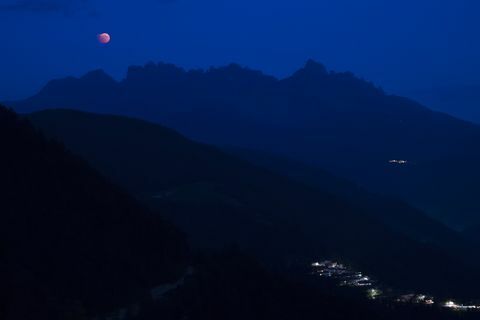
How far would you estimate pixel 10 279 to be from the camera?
136 ft

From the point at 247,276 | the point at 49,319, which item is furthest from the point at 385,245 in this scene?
the point at 49,319

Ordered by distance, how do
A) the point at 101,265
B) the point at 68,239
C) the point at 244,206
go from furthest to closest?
the point at 244,206 → the point at 68,239 → the point at 101,265

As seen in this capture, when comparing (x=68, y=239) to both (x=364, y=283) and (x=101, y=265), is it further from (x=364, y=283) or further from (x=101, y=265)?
(x=364, y=283)

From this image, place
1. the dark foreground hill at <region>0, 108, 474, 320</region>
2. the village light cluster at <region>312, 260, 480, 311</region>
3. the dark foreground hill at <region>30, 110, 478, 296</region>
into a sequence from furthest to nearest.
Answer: the dark foreground hill at <region>30, 110, 478, 296</region>
the village light cluster at <region>312, 260, 480, 311</region>
the dark foreground hill at <region>0, 108, 474, 320</region>

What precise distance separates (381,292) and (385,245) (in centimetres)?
3642

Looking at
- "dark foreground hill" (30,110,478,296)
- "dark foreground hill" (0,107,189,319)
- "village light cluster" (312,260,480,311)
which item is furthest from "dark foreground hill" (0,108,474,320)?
"village light cluster" (312,260,480,311)

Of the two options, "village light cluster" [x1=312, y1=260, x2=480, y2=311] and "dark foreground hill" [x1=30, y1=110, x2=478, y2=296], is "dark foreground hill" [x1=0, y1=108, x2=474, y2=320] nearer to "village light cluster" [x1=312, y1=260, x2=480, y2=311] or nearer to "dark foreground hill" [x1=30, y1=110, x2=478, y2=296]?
"dark foreground hill" [x1=30, y1=110, x2=478, y2=296]

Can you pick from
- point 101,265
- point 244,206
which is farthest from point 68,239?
point 244,206

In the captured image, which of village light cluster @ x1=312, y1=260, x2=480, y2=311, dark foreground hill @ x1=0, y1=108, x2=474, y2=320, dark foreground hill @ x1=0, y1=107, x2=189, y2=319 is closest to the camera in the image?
dark foreground hill @ x1=0, y1=107, x2=189, y2=319

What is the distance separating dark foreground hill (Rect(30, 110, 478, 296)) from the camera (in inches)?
4966

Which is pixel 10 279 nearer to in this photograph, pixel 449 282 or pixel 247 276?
pixel 247 276

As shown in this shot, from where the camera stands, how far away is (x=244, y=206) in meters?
139

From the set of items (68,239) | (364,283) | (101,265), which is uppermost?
(68,239)

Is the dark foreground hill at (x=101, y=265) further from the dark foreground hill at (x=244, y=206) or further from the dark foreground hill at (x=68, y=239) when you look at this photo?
the dark foreground hill at (x=244, y=206)
